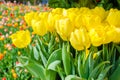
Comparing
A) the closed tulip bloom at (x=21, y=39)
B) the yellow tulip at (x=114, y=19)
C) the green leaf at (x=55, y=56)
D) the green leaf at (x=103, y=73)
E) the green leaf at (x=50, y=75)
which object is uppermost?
the yellow tulip at (x=114, y=19)

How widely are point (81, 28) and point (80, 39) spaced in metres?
0.10

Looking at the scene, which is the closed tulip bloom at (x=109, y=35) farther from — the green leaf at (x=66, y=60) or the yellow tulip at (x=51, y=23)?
the yellow tulip at (x=51, y=23)

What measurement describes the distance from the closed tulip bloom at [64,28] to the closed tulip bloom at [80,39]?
7 cm

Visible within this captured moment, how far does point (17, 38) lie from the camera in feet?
6.91

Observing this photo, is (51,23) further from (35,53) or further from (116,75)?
(116,75)

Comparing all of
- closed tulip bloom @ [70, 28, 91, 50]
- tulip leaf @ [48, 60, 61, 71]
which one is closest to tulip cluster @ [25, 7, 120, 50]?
closed tulip bloom @ [70, 28, 91, 50]

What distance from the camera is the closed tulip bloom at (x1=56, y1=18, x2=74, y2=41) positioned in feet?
6.47

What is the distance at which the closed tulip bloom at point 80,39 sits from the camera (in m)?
1.90

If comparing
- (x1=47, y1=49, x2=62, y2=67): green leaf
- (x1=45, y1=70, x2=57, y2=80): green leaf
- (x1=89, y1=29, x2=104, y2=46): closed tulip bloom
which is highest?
(x1=89, y1=29, x2=104, y2=46): closed tulip bloom

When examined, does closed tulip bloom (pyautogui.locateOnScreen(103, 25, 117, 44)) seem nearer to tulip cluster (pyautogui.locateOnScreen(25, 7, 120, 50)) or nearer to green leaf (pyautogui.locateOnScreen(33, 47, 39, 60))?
tulip cluster (pyautogui.locateOnScreen(25, 7, 120, 50))

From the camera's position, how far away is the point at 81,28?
78.0 inches

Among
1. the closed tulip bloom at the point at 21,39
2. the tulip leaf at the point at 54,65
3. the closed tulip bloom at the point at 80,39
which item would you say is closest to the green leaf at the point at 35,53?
the closed tulip bloom at the point at 21,39

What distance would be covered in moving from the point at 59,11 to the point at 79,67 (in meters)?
0.66

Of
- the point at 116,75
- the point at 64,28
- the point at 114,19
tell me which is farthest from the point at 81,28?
the point at 116,75
